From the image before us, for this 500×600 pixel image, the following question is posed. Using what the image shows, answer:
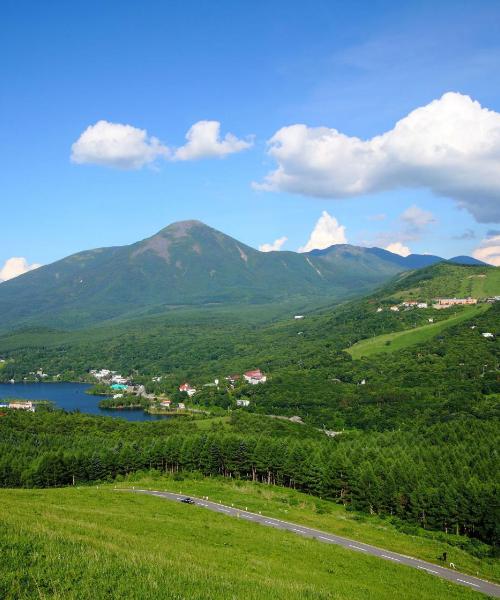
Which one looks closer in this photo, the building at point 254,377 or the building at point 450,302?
the building at point 254,377

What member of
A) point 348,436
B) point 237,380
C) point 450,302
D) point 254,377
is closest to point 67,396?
point 237,380

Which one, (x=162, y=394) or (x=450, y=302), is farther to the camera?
(x=450, y=302)

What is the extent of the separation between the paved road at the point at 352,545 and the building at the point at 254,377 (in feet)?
327

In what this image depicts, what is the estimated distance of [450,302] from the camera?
190875 mm

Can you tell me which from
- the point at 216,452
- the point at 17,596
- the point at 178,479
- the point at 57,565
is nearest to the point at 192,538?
the point at 57,565

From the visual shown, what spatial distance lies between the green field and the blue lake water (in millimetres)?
65796

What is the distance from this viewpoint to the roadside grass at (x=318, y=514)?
36.1 m

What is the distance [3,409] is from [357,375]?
83.7 metres

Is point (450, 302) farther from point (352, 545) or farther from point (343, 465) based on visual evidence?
point (352, 545)

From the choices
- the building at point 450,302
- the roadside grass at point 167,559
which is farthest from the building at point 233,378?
the roadside grass at point 167,559

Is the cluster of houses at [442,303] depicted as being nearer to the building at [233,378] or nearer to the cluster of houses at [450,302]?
the cluster of houses at [450,302]

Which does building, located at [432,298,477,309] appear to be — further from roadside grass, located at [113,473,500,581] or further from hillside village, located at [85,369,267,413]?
roadside grass, located at [113,473,500,581]

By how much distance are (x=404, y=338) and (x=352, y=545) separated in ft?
412

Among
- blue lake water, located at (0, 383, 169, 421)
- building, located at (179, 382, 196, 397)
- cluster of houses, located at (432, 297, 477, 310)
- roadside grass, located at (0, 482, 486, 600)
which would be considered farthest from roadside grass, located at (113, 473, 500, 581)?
cluster of houses, located at (432, 297, 477, 310)
